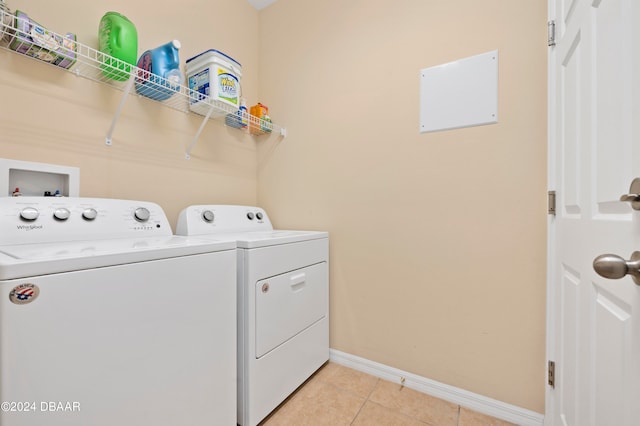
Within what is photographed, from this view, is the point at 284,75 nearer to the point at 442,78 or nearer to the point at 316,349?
the point at 442,78

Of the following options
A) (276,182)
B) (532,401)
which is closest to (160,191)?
(276,182)

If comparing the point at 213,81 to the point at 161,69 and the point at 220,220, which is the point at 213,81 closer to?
the point at 161,69

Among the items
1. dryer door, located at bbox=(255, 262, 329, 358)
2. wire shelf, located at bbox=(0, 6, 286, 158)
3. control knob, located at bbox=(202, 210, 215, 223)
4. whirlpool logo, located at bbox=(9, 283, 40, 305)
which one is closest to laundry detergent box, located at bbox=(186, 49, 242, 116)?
wire shelf, located at bbox=(0, 6, 286, 158)

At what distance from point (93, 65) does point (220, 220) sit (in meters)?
0.93

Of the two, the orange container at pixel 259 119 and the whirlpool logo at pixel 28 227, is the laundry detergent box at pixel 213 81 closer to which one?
the orange container at pixel 259 119

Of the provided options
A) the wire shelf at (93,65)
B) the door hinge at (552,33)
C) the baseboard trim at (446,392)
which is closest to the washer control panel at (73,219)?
the wire shelf at (93,65)

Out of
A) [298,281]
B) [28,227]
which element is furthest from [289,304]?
[28,227]

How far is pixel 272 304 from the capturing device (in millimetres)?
1312

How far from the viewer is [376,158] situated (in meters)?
1.69

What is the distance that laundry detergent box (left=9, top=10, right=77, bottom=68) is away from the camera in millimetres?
1003

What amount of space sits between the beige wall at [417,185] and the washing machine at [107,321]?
925mm

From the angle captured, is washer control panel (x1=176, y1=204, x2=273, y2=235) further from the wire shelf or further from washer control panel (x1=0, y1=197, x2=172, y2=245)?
the wire shelf

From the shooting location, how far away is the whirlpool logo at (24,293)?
61 cm

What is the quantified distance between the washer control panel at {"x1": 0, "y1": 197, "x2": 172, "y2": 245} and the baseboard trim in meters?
1.36
